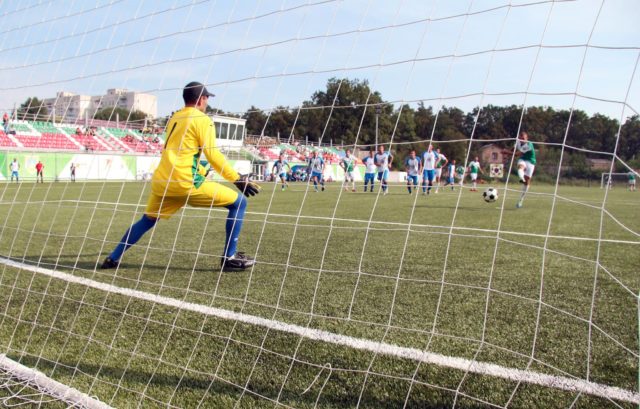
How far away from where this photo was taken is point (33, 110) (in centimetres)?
456

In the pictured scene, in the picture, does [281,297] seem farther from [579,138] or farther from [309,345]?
[579,138]

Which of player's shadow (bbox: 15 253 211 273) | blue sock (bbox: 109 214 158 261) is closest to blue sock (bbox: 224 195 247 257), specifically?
player's shadow (bbox: 15 253 211 273)

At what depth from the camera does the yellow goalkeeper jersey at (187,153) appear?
3.81 m

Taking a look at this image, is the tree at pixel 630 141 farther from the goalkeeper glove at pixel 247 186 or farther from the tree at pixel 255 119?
the goalkeeper glove at pixel 247 186

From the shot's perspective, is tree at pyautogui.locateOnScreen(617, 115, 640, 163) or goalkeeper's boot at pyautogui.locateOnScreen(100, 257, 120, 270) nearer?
tree at pyautogui.locateOnScreen(617, 115, 640, 163)

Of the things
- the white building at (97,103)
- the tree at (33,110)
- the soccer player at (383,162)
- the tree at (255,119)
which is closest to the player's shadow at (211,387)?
the soccer player at (383,162)

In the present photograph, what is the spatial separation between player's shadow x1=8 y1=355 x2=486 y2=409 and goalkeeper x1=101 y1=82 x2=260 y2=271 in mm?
1092

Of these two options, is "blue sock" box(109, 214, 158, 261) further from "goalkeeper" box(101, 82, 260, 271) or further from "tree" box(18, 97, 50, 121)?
"tree" box(18, 97, 50, 121)

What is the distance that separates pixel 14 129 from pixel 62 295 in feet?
9.50

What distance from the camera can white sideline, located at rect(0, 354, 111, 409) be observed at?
2.15m

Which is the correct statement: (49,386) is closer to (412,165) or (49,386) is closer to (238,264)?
(238,264)

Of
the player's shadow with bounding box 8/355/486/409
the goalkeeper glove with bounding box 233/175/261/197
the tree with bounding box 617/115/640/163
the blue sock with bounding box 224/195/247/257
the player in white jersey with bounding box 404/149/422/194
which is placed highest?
the player in white jersey with bounding box 404/149/422/194

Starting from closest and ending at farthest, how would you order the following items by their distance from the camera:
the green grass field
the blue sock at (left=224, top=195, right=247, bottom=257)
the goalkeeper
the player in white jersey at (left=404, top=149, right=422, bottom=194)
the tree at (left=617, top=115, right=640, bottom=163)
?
the tree at (left=617, top=115, right=640, bottom=163)
the green grass field
the player in white jersey at (left=404, top=149, right=422, bottom=194)
the goalkeeper
the blue sock at (left=224, top=195, right=247, bottom=257)

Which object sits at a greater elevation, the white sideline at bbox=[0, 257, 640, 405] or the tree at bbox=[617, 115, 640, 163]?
the tree at bbox=[617, 115, 640, 163]
